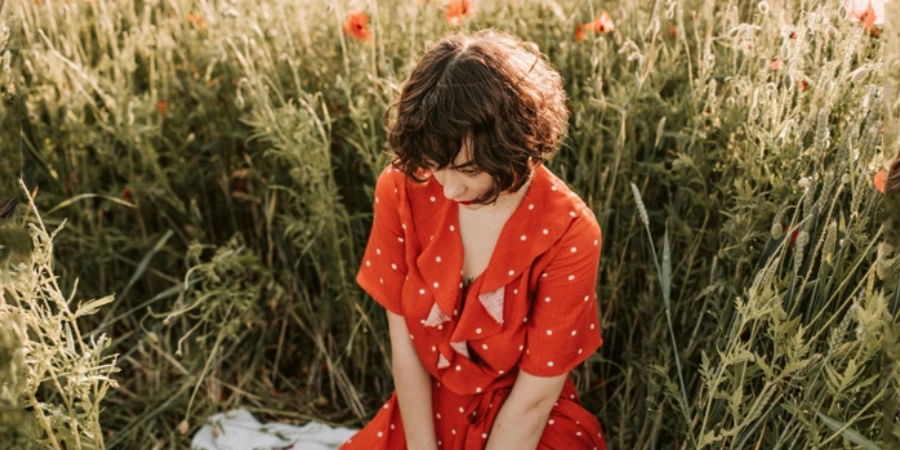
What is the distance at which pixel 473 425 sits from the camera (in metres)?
1.68

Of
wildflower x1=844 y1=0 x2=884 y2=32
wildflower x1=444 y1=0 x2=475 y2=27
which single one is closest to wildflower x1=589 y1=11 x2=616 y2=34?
wildflower x1=444 y1=0 x2=475 y2=27

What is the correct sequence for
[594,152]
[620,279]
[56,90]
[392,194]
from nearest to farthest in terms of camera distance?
[392,194], [594,152], [620,279], [56,90]

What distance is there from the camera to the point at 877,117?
1372 mm

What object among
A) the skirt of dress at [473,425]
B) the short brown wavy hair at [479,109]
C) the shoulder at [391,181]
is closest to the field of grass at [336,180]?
the skirt of dress at [473,425]

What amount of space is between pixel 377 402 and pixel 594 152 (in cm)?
92

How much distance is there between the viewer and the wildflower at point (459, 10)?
1.89 m

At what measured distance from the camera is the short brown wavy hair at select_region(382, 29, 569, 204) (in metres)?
1.33

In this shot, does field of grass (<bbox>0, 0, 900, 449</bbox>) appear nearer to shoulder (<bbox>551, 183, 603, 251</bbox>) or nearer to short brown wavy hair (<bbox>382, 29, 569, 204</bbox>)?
shoulder (<bbox>551, 183, 603, 251</bbox>)

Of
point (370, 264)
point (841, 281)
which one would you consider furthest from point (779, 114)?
point (370, 264)

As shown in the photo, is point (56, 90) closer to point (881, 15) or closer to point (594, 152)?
point (594, 152)

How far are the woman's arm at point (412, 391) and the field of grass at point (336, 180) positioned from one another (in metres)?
0.41

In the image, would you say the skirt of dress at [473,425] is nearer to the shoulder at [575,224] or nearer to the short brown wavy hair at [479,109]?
the shoulder at [575,224]

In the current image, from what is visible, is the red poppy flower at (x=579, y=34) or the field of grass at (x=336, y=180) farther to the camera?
the red poppy flower at (x=579, y=34)

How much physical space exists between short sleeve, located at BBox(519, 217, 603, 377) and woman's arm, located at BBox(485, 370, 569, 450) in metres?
0.02
